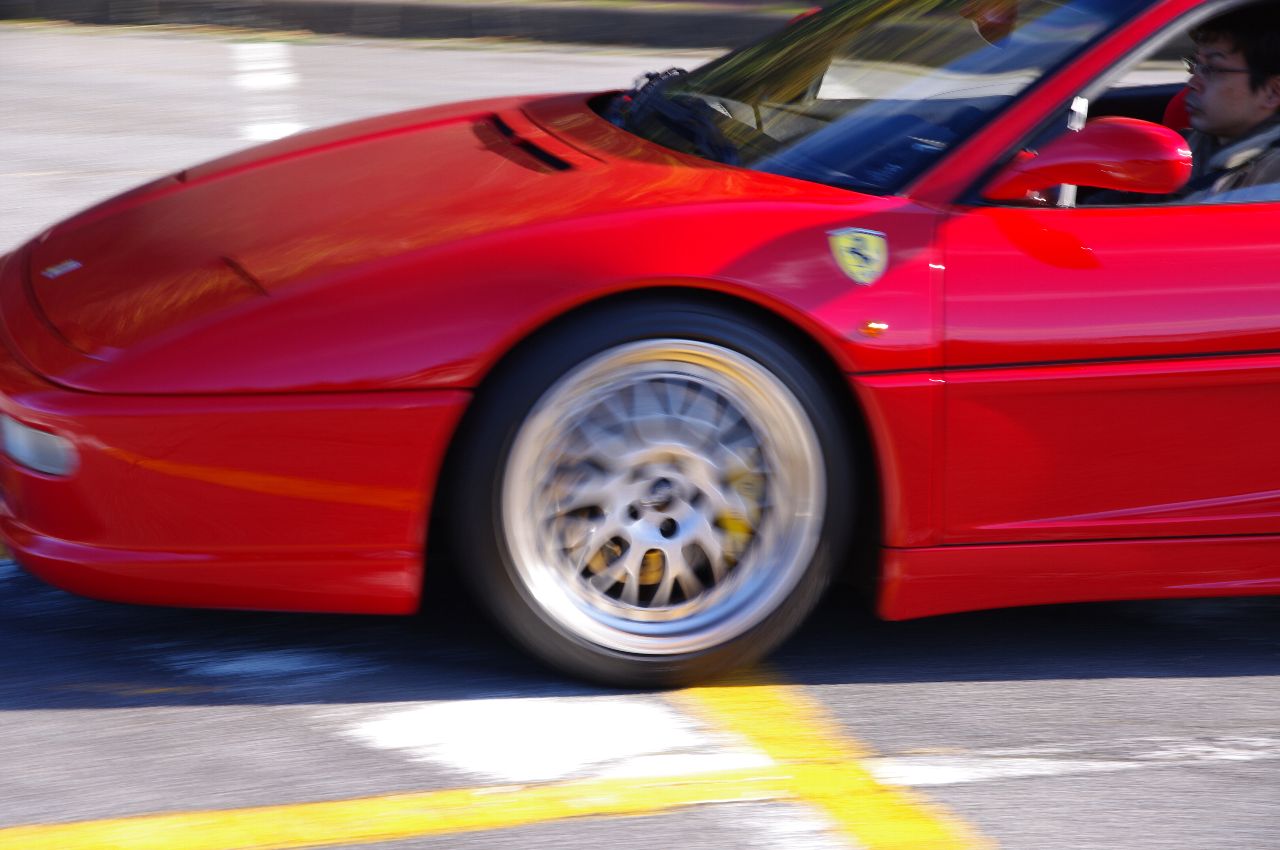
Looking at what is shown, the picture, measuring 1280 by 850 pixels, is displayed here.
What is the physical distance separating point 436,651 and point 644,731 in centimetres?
48

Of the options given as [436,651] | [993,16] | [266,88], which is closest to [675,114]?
[993,16]

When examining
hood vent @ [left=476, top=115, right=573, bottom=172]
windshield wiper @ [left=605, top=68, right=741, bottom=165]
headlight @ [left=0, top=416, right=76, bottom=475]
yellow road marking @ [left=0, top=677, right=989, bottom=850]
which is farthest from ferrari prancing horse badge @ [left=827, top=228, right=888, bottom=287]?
headlight @ [left=0, top=416, right=76, bottom=475]

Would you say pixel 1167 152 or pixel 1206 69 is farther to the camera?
pixel 1206 69

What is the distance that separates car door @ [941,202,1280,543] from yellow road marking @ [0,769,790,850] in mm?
662

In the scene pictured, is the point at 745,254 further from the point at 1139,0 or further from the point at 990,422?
the point at 1139,0

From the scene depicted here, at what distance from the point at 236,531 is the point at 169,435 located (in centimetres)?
19

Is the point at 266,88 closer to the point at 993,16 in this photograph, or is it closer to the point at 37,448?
the point at 993,16

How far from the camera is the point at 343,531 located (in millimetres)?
2908

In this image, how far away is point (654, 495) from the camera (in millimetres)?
3020

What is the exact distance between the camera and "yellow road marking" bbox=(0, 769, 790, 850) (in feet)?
8.48

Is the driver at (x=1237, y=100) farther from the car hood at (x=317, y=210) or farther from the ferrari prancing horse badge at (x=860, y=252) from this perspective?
the car hood at (x=317, y=210)

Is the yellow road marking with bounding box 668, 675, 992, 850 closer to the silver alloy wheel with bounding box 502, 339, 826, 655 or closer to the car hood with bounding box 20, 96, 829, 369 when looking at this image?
the silver alloy wheel with bounding box 502, 339, 826, 655

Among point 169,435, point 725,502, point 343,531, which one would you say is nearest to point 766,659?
point 725,502

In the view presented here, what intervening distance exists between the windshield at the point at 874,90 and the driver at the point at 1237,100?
0.98 feet
